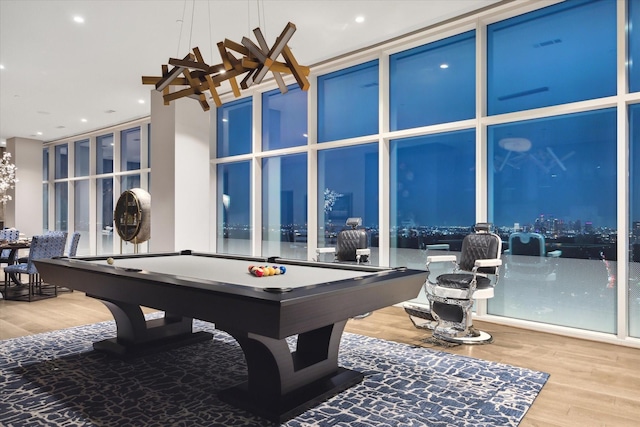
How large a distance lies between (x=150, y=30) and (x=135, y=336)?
3.48 metres

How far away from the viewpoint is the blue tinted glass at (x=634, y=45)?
13.0 ft

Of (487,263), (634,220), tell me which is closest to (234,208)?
(487,263)

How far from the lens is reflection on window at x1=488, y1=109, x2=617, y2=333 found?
4.17 metres

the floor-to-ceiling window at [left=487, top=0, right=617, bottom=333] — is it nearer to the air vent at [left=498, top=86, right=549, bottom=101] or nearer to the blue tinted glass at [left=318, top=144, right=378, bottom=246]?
the air vent at [left=498, top=86, right=549, bottom=101]

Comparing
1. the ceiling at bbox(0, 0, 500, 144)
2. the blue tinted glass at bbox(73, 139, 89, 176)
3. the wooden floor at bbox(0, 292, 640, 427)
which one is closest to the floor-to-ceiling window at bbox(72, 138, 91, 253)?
the blue tinted glass at bbox(73, 139, 89, 176)

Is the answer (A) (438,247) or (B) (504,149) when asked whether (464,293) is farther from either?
(B) (504,149)

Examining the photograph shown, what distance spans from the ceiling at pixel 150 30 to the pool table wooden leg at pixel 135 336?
3034 millimetres

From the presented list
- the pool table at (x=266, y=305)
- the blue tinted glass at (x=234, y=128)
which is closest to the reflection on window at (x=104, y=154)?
the blue tinted glass at (x=234, y=128)

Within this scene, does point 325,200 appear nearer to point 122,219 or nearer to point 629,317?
point 122,219

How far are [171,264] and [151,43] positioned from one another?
3215mm

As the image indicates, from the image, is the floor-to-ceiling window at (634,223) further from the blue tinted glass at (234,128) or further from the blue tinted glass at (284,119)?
the blue tinted glass at (234,128)

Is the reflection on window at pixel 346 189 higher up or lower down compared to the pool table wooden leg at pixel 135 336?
higher up

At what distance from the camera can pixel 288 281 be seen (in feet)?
8.56

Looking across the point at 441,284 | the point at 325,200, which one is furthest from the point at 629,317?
the point at 325,200
